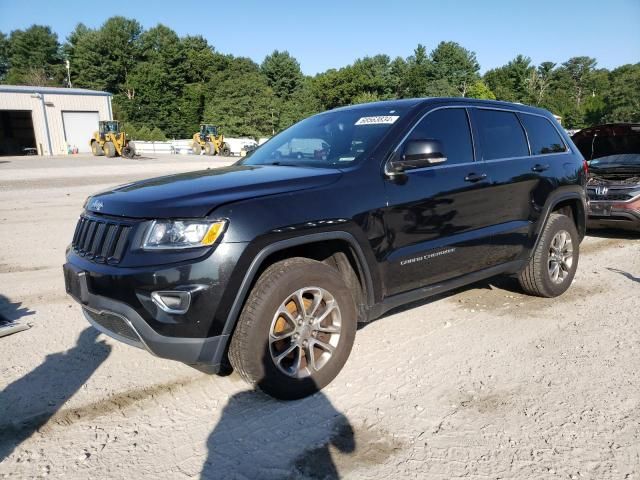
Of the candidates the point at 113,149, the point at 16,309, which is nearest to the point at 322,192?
the point at 16,309

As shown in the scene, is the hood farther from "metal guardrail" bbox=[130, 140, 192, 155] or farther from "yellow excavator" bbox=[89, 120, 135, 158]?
"metal guardrail" bbox=[130, 140, 192, 155]

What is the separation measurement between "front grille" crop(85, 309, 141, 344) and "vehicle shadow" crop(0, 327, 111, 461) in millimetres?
579

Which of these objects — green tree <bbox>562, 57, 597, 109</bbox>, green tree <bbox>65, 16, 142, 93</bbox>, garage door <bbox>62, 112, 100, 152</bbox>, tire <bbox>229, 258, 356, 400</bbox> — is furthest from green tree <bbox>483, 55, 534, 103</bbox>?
tire <bbox>229, 258, 356, 400</bbox>

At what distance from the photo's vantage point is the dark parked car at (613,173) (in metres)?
7.59

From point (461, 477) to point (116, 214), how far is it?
2376mm

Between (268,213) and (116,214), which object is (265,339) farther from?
(116,214)

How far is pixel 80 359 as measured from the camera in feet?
12.2

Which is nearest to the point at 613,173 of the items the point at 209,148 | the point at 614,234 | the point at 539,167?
the point at 614,234

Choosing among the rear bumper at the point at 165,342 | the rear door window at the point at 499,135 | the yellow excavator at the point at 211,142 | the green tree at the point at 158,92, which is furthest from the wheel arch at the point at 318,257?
the green tree at the point at 158,92

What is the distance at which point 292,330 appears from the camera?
3.09m

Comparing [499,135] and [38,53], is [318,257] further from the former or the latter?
[38,53]

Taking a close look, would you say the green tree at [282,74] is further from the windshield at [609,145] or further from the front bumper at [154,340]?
the front bumper at [154,340]

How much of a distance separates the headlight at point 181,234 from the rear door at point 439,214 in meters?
1.23

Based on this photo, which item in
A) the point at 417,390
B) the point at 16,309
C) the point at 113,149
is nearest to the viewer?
the point at 417,390
